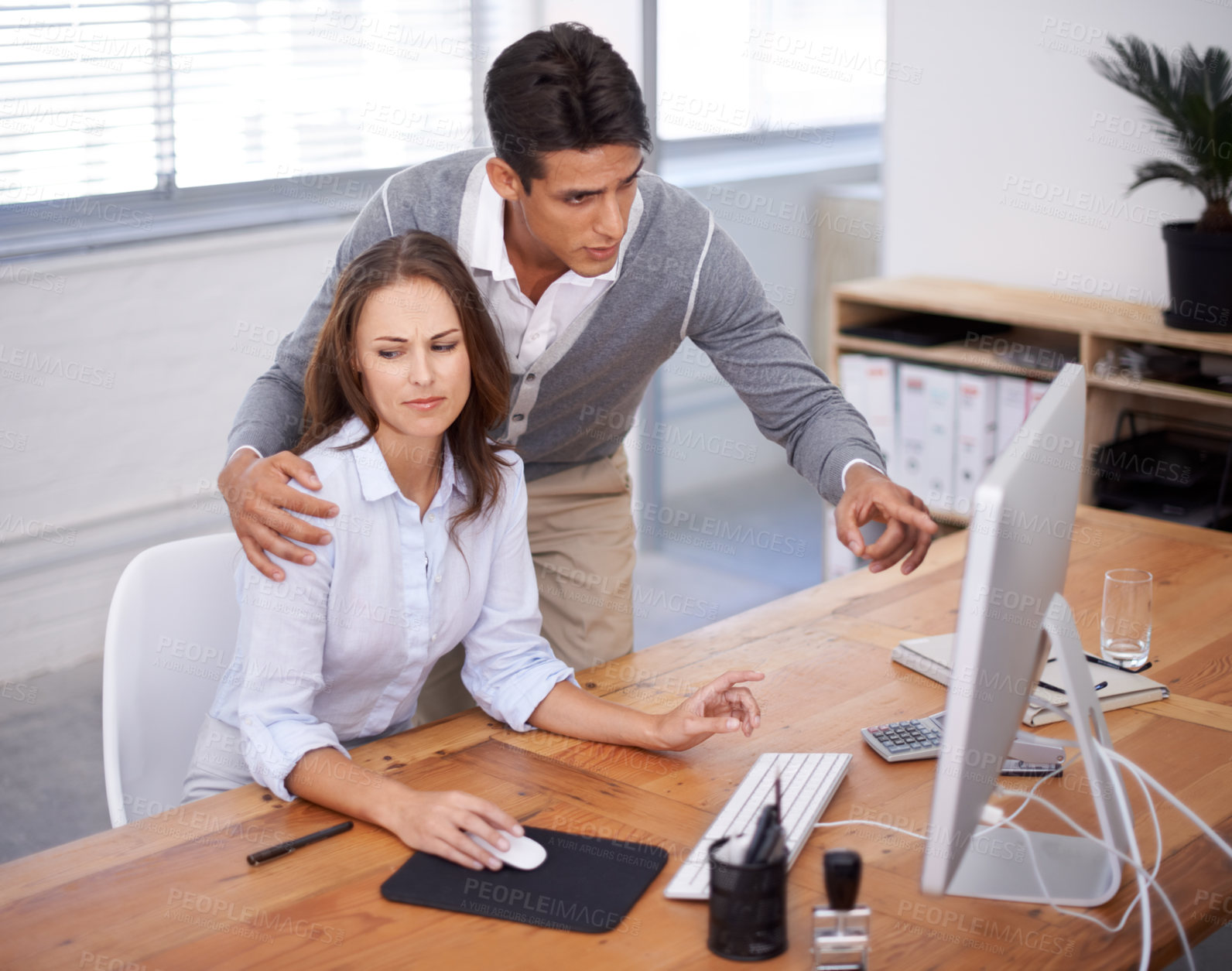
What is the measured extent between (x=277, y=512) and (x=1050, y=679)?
99 cm

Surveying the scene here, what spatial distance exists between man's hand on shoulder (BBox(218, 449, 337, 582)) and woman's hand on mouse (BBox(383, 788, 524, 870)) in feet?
1.02

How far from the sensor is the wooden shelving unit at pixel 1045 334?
2754 mm

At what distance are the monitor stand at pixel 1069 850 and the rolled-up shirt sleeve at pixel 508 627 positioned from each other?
22.2 inches

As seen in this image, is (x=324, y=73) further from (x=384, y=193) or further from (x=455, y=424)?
(x=455, y=424)

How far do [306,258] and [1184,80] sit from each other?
2465 mm

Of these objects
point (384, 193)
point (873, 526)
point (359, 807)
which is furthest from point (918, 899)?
point (873, 526)

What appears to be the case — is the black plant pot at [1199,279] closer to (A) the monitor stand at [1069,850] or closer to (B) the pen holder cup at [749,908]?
(A) the monitor stand at [1069,850]

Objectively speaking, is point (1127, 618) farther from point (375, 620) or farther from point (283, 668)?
point (283, 668)

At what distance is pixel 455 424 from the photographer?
1656 millimetres

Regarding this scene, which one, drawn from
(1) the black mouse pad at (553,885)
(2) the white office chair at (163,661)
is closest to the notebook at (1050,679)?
(1) the black mouse pad at (553,885)

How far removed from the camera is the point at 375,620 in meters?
1.54

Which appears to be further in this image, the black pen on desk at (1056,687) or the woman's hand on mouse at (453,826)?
the black pen on desk at (1056,687)

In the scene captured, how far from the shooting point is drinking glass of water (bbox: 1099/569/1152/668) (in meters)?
1.69

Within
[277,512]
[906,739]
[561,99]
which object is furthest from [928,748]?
[561,99]
